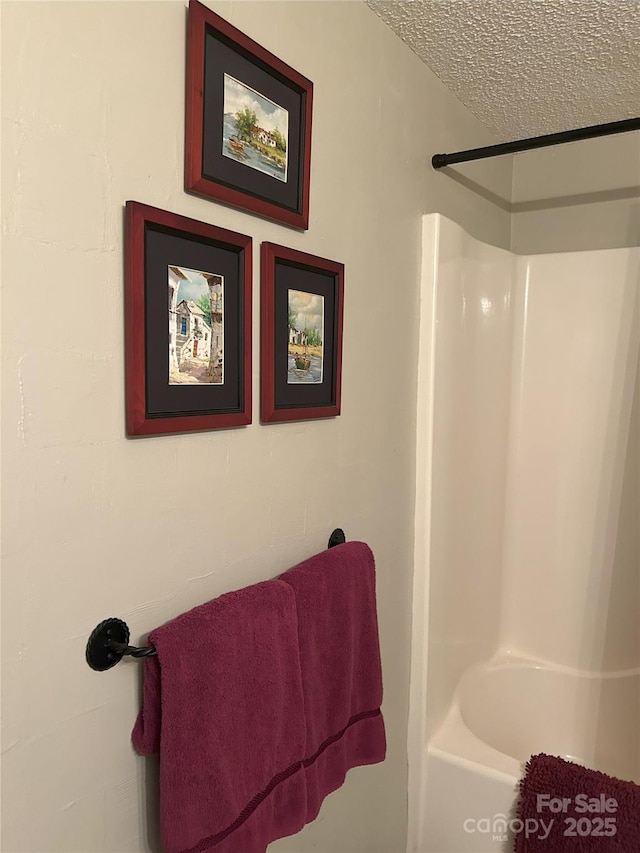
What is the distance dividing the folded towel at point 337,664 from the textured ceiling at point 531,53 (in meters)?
1.15

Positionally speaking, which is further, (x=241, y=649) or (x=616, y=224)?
(x=616, y=224)

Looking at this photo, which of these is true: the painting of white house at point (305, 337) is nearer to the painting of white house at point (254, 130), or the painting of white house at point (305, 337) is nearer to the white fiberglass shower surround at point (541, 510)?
the painting of white house at point (254, 130)

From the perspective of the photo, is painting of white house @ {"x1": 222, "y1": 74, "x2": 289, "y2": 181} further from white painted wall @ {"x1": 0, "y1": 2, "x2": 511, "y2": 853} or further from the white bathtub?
A: the white bathtub

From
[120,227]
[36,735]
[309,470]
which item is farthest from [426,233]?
[36,735]

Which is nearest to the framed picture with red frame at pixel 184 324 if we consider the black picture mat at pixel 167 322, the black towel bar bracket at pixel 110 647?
the black picture mat at pixel 167 322

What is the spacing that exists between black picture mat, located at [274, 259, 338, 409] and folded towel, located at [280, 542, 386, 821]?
31 cm

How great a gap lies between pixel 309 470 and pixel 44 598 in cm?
60

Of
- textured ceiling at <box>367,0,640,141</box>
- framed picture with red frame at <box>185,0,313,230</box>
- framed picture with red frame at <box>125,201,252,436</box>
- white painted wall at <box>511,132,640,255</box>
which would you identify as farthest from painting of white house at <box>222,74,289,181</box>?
white painted wall at <box>511,132,640,255</box>

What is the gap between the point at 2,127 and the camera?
743mm

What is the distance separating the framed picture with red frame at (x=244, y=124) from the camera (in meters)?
0.97

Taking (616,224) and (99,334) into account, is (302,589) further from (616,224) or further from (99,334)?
(616,224)

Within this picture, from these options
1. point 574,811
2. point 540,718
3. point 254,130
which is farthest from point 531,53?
point 540,718

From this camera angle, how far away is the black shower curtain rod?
1.44 metres

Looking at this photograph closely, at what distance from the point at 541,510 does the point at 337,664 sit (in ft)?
3.96
